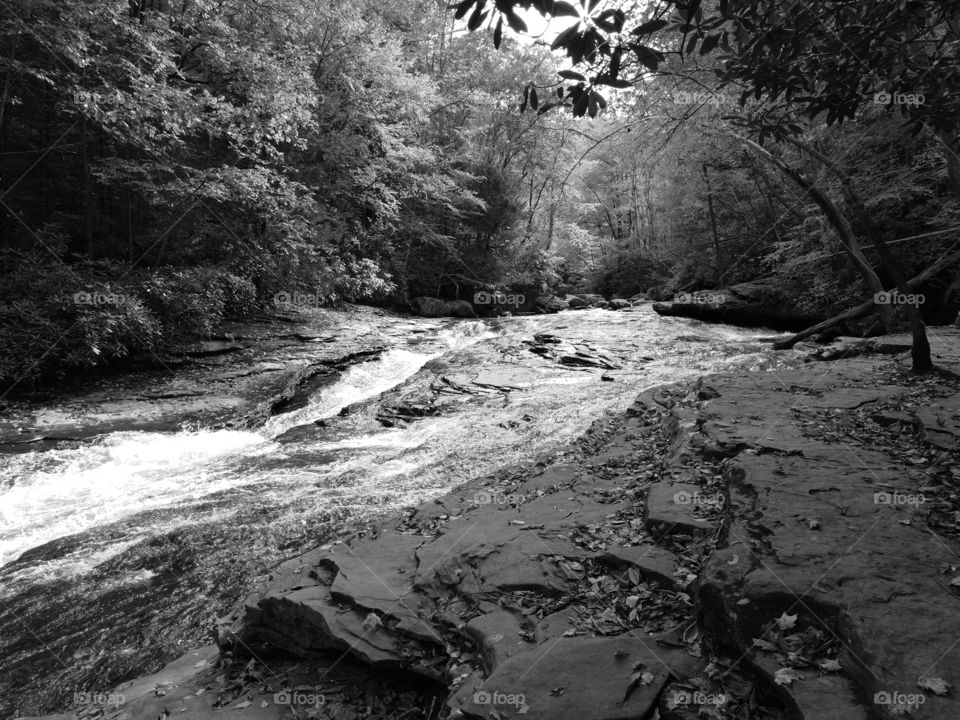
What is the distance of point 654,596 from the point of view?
301 centimetres

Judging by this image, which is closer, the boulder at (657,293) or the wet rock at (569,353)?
the wet rock at (569,353)

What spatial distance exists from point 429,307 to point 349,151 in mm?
7351

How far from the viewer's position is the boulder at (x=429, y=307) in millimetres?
22297

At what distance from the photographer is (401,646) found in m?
3.03

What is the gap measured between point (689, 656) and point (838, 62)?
337 cm

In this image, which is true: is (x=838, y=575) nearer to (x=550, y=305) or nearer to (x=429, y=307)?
(x=429, y=307)

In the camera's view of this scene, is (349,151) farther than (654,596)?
Yes

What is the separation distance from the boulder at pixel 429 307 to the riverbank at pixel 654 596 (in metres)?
17.5

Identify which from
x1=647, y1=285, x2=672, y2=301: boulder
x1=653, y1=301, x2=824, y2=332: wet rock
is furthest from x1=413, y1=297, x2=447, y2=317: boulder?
x1=647, y1=285, x2=672, y2=301: boulder

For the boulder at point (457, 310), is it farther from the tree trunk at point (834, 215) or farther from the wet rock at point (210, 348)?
the tree trunk at point (834, 215)

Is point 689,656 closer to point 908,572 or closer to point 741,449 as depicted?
point 908,572

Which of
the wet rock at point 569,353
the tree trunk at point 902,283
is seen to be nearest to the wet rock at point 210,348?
the wet rock at point 569,353

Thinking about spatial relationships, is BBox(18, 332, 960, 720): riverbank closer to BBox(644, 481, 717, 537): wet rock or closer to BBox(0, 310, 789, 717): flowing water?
BBox(644, 481, 717, 537): wet rock

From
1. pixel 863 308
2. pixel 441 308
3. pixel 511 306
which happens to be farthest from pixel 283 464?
pixel 511 306
